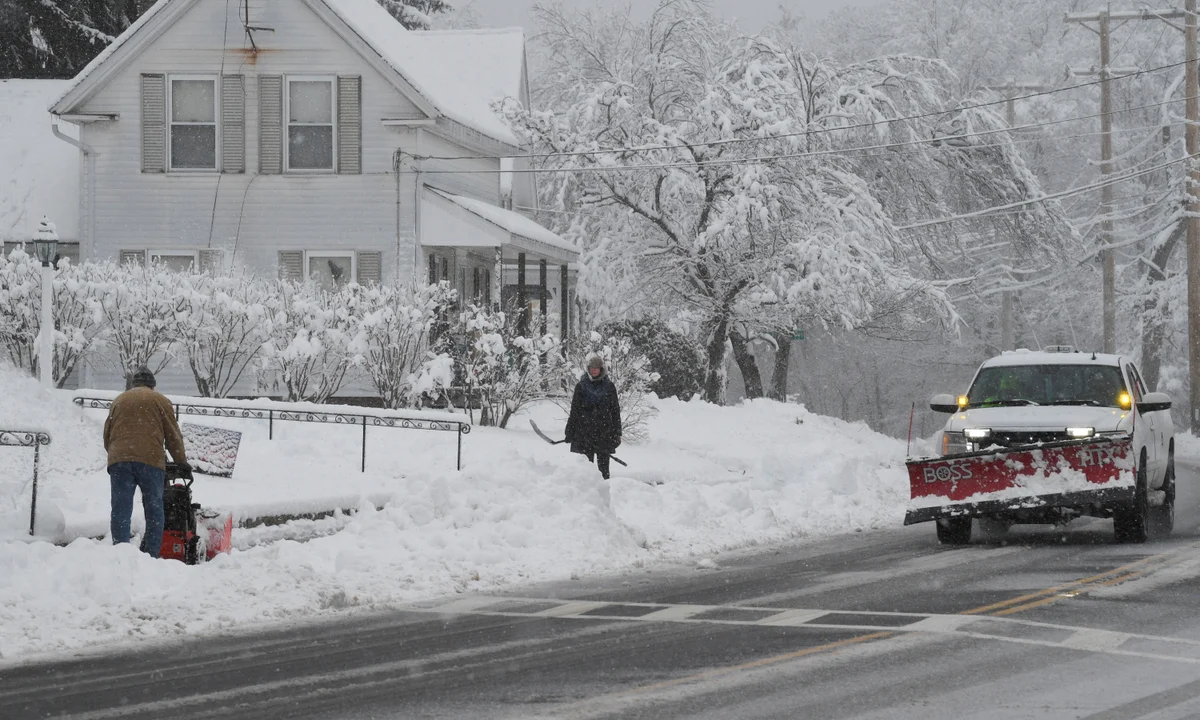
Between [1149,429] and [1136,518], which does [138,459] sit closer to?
[1136,518]

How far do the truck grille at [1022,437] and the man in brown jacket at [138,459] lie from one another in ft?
26.7

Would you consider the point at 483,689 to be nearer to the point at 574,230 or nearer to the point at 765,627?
the point at 765,627

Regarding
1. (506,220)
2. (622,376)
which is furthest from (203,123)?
(622,376)

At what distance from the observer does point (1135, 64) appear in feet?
174

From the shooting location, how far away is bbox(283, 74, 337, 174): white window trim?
29.4m

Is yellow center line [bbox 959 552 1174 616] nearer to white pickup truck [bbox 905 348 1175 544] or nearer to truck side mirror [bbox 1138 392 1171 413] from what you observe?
Answer: white pickup truck [bbox 905 348 1175 544]

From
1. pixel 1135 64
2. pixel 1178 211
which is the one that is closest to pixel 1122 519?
pixel 1178 211

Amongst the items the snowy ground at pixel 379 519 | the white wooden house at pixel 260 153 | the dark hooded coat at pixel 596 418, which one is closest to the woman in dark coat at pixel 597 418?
the dark hooded coat at pixel 596 418

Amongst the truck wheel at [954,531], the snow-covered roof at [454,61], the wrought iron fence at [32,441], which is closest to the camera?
the wrought iron fence at [32,441]

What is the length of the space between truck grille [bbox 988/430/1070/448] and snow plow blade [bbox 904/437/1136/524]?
37cm

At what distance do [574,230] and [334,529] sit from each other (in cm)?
2364

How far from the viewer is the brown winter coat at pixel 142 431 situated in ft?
41.6

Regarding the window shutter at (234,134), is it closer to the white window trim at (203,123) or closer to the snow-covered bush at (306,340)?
the white window trim at (203,123)

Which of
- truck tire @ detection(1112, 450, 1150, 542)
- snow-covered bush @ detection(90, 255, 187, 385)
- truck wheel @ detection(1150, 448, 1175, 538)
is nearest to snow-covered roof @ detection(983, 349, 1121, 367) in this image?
truck tire @ detection(1112, 450, 1150, 542)
